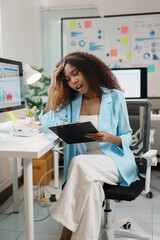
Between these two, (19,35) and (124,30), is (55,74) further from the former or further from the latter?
(124,30)

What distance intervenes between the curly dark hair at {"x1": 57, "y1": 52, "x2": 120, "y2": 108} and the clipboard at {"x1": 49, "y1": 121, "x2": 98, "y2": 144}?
0.38 m

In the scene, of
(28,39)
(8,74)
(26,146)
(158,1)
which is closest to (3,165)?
(8,74)

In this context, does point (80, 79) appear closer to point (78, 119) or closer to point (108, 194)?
point (78, 119)

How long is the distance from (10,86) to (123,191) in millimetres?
1010

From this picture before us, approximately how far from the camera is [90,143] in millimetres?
1842

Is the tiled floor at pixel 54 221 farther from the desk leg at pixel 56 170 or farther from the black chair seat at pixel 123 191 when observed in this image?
the black chair seat at pixel 123 191

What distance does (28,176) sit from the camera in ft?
4.78

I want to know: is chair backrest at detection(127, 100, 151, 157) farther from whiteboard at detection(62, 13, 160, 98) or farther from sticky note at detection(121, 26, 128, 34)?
sticky note at detection(121, 26, 128, 34)

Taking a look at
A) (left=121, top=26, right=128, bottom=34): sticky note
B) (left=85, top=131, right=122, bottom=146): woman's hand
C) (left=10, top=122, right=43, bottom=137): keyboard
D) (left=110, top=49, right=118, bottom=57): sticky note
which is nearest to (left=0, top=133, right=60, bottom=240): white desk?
(left=10, top=122, right=43, bottom=137): keyboard

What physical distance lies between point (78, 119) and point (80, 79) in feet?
0.83

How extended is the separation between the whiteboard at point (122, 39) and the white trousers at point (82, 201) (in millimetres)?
2205

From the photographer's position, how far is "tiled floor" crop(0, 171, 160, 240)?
6.56 feet

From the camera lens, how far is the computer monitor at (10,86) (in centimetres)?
189

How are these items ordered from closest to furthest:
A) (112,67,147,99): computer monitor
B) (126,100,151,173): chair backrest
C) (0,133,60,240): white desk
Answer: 1. (0,133,60,240): white desk
2. (126,100,151,173): chair backrest
3. (112,67,147,99): computer monitor
